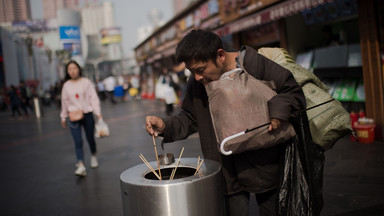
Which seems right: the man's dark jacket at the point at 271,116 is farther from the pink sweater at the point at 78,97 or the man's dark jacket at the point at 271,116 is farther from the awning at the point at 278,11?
the awning at the point at 278,11

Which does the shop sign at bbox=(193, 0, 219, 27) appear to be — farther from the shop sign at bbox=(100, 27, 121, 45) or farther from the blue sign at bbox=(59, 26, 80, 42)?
the shop sign at bbox=(100, 27, 121, 45)

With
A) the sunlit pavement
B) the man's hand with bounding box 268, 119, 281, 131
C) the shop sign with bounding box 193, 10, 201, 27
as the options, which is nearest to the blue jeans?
the sunlit pavement

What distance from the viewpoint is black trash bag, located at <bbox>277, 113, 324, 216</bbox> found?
2143 mm

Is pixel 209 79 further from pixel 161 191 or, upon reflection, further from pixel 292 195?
pixel 292 195

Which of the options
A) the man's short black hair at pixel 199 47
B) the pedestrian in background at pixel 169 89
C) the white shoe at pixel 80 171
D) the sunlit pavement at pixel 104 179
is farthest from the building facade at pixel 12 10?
the man's short black hair at pixel 199 47

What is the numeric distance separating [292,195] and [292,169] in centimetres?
15

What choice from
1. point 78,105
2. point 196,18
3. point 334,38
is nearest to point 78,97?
point 78,105

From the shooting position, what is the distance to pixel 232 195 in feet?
7.75

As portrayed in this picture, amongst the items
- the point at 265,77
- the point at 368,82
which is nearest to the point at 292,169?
the point at 265,77

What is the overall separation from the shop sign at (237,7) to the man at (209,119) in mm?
6793

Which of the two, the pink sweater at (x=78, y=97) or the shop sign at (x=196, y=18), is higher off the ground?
the shop sign at (x=196, y=18)

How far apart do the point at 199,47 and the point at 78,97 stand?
178 inches

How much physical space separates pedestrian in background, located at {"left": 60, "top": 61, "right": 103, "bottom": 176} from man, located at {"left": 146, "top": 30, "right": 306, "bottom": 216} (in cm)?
394

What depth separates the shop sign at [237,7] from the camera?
936cm
